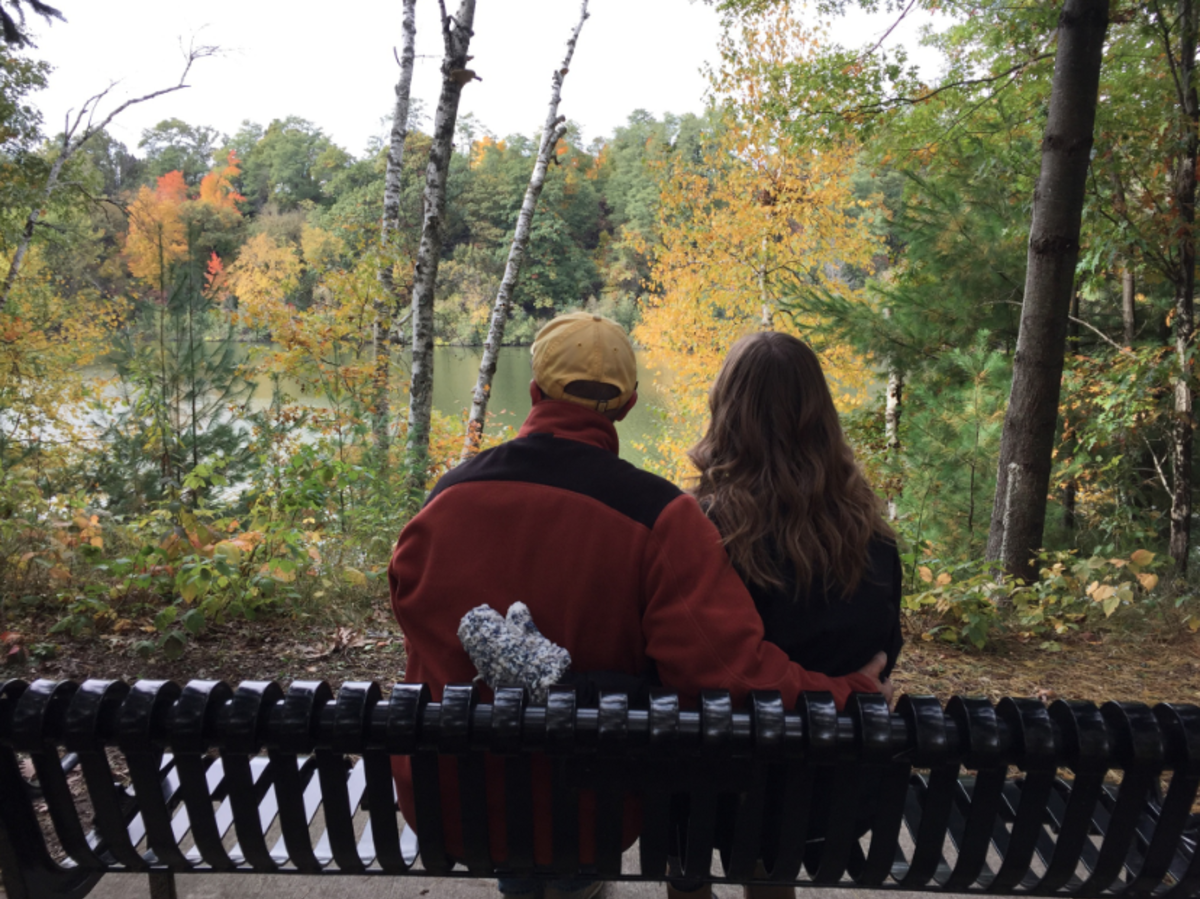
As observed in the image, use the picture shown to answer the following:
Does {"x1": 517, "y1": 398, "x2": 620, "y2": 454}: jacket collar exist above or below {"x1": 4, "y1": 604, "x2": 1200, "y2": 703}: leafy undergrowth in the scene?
above

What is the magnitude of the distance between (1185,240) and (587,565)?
668cm

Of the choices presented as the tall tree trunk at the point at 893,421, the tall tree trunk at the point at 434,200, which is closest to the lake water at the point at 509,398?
the tall tree trunk at the point at 893,421

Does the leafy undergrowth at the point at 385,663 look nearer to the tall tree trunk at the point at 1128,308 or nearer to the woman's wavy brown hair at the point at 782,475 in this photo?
the woman's wavy brown hair at the point at 782,475

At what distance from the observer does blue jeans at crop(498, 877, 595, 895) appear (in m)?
1.64

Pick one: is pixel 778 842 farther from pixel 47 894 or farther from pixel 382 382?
pixel 382 382

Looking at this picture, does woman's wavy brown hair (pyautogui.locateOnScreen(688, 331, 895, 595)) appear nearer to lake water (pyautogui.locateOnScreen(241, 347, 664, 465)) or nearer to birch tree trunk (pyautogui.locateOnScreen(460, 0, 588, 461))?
birch tree trunk (pyautogui.locateOnScreen(460, 0, 588, 461))

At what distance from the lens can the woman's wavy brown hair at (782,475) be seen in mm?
1616

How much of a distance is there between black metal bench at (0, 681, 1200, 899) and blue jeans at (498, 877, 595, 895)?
0.24 feet

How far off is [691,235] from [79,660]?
19.3m

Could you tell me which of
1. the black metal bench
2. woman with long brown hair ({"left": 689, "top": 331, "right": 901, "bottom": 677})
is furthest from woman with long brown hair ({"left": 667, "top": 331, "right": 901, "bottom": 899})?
the black metal bench

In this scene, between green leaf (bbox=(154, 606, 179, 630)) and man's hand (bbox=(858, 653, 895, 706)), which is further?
green leaf (bbox=(154, 606, 179, 630))

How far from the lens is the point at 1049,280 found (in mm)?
4777

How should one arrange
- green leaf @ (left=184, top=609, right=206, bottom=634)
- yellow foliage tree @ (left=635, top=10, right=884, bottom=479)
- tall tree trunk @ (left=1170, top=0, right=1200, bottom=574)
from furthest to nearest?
yellow foliage tree @ (left=635, top=10, right=884, bottom=479) → tall tree trunk @ (left=1170, top=0, right=1200, bottom=574) → green leaf @ (left=184, top=609, right=206, bottom=634)

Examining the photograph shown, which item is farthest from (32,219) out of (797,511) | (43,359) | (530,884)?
(797,511)
